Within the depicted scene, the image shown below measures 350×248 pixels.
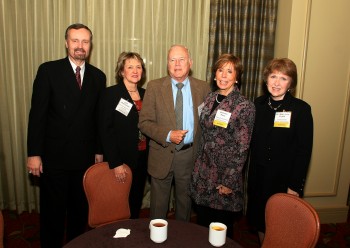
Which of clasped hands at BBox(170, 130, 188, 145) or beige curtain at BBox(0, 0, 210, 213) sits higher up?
beige curtain at BBox(0, 0, 210, 213)

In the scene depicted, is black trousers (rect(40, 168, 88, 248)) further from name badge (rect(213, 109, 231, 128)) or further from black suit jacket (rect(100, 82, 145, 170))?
name badge (rect(213, 109, 231, 128))

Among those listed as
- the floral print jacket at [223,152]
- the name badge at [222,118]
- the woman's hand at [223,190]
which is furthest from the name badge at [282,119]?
the woman's hand at [223,190]

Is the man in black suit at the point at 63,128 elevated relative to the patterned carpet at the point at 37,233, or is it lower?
elevated

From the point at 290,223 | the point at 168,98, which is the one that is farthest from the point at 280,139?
the point at 168,98

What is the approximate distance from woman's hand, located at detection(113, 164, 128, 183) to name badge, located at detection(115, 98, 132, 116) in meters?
0.51

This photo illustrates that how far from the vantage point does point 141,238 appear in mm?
1593

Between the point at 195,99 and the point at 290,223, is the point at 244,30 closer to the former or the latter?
the point at 195,99

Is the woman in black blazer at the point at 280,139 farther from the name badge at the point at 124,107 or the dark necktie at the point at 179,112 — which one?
the name badge at the point at 124,107

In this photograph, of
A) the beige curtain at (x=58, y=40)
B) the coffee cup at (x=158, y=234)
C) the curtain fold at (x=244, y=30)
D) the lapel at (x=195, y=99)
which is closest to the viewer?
the coffee cup at (x=158, y=234)

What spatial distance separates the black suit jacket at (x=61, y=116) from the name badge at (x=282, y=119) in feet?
4.91

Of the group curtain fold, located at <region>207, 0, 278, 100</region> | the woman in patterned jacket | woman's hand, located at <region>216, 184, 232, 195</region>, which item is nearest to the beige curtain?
curtain fold, located at <region>207, 0, 278, 100</region>

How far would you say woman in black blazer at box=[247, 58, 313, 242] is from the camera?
7.47ft

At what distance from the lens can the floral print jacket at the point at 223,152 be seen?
2.33m

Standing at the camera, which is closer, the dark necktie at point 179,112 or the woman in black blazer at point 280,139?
the woman in black blazer at point 280,139
